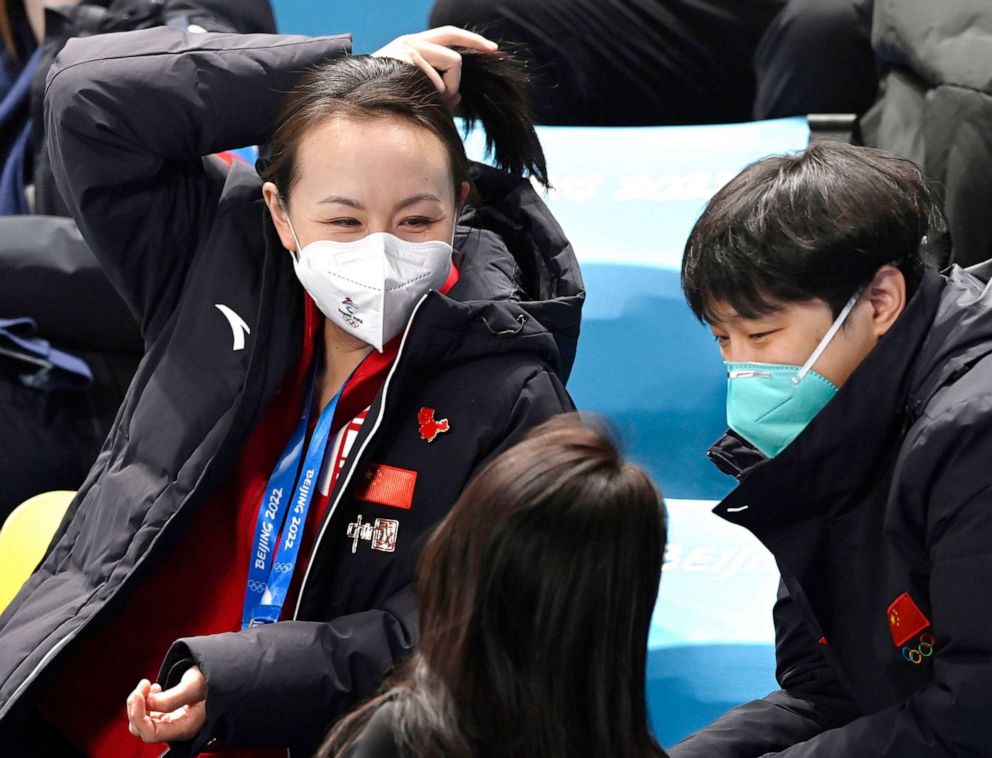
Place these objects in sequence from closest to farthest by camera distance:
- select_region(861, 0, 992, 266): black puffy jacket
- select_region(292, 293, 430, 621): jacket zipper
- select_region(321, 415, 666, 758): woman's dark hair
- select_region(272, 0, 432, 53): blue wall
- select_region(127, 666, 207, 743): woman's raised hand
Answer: select_region(321, 415, 666, 758): woman's dark hair
select_region(127, 666, 207, 743): woman's raised hand
select_region(292, 293, 430, 621): jacket zipper
select_region(861, 0, 992, 266): black puffy jacket
select_region(272, 0, 432, 53): blue wall

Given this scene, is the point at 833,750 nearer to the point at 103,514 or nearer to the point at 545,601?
the point at 545,601

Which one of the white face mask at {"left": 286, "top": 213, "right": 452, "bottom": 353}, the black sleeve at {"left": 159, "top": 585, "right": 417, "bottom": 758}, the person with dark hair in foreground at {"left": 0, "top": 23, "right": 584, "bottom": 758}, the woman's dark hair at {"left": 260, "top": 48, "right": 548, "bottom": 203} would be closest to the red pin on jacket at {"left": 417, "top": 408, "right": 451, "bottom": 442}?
the person with dark hair in foreground at {"left": 0, "top": 23, "right": 584, "bottom": 758}

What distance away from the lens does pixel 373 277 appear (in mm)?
1816

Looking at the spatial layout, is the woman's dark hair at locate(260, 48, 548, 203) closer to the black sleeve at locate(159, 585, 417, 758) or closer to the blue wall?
the black sleeve at locate(159, 585, 417, 758)

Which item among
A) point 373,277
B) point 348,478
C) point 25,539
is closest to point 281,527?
point 348,478

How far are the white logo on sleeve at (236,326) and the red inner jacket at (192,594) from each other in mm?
82

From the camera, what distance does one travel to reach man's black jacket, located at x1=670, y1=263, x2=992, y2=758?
4.86 feet

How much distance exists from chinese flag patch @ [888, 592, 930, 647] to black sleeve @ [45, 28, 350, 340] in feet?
3.38

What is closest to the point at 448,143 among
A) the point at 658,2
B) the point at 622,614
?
the point at 622,614

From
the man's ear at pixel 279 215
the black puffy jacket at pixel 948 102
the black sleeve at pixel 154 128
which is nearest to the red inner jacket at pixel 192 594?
the man's ear at pixel 279 215

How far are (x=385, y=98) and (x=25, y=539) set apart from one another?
0.85 metres

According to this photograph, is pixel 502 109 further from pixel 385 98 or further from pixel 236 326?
pixel 236 326

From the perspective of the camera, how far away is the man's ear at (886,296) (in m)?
1.63

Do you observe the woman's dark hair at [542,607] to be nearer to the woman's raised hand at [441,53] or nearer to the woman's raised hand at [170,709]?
the woman's raised hand at [170,709]
